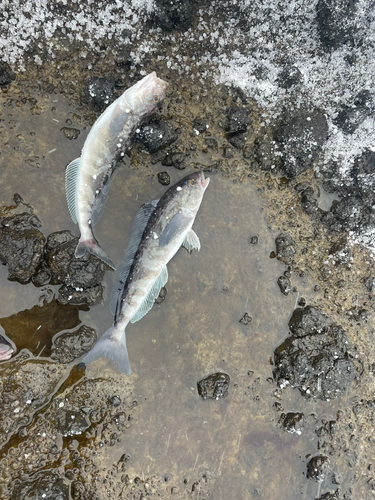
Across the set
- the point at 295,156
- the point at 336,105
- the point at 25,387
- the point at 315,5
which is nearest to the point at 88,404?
the point at 25,387

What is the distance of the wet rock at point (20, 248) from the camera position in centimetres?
441

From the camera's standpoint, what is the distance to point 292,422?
15.9 feet

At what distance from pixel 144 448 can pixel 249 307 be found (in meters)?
2.63

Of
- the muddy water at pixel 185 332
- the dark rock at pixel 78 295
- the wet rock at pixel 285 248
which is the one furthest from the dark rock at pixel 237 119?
the dark rock at pixel 78 295

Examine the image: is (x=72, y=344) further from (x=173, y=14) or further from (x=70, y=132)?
(x=173, y=14)

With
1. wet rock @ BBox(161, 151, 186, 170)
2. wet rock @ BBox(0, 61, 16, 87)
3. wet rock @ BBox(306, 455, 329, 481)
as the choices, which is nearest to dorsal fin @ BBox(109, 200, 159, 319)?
wet rock @ BBox(161, 151, 186, 170)

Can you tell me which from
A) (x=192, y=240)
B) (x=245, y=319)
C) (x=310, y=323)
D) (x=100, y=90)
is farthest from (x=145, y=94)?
(x=310, y=323)

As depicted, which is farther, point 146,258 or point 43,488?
point 146,258

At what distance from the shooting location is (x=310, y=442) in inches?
193

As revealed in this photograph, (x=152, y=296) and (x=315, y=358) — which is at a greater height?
(x=152, y=296)

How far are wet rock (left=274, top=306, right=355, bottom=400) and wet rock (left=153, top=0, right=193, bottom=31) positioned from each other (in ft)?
15.8

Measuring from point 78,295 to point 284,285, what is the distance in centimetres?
319

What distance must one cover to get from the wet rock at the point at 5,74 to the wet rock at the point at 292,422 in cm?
659

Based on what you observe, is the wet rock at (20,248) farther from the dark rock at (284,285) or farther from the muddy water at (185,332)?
the dark rock at (284,285)
